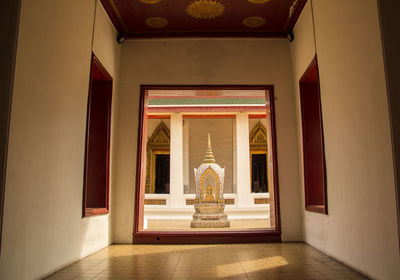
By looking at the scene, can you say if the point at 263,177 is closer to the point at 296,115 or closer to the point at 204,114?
the point at 204,114

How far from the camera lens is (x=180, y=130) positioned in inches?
383

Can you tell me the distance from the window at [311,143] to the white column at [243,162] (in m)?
4.91

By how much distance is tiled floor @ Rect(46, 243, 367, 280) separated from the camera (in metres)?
2.89

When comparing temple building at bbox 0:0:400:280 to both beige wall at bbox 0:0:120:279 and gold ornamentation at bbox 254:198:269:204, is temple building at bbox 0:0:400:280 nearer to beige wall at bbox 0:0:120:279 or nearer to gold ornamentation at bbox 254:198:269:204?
beige wall at bbox 0:0:120:279

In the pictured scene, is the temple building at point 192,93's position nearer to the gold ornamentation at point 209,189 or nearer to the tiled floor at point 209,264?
the tiled floor at point 209,264

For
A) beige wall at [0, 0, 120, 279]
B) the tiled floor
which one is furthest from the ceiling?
the tiled floor

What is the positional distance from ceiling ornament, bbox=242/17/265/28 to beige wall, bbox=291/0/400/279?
1.16m

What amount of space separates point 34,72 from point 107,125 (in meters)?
1.95

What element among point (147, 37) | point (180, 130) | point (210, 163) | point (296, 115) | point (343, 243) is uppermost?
point (147, 37)

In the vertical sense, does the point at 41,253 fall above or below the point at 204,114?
below

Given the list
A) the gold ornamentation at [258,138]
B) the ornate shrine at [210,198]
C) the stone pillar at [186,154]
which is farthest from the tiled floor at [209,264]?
the gold ornamentation at [258,138]

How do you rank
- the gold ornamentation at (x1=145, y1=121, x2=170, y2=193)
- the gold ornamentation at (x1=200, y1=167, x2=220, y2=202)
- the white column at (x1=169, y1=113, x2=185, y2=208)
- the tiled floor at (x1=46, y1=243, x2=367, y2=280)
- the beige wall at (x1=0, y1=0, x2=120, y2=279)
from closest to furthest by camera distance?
the beige wall at (x1=0, y1=0, x2=120, y2=279) < the tiled floor at (x1=46, y1=243, x2=367, y2=280) < the gold ornamentation at (x1=200, y1=167, x2=220, y2=202) < the white column at (x1=169, y1=113, x2=185, y2=208) < the gold ornamentation at (x1=145, y1=121, x2=170, y2=193)

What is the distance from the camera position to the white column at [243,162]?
9469 millimetres

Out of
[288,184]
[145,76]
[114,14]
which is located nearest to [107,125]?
[145,76]
